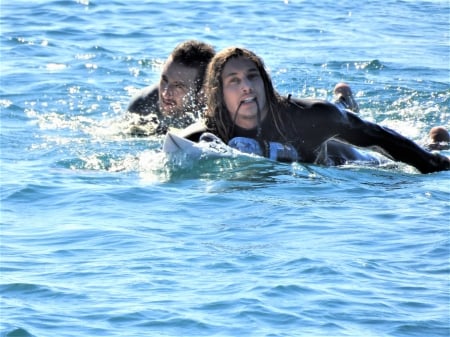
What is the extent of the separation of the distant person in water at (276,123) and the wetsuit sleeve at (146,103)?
1972 millimetres

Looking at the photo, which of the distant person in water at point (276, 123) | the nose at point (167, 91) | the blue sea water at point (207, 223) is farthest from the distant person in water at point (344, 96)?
the distant person in water at point (276, 123)

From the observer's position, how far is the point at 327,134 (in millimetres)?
9227

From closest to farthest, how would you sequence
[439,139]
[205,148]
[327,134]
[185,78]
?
[327,134] → [205,148] → [439,139] → [185,78]

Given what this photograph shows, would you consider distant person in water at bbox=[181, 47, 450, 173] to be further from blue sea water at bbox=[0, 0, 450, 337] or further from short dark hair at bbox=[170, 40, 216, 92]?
short dark hair at bbox=[170, 40, 216, 92]

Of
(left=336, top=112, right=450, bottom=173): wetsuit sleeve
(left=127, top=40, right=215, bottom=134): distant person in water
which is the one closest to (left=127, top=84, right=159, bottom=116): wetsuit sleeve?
(left=127, top=40, right=215, bottom=134): distant person in water

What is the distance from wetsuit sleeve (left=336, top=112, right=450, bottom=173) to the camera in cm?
905

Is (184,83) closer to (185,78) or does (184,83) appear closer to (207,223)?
(185,78)

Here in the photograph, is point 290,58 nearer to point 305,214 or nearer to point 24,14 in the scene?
point 24,14

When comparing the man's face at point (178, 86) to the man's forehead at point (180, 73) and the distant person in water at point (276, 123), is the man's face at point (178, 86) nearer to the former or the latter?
the man's forehead at point (180, 73)

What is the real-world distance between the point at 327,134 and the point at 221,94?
2.79 ft

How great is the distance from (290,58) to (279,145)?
6.13 meters

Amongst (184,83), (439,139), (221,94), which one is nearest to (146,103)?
(184,83)

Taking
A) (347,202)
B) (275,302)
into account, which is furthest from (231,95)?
(275,302)

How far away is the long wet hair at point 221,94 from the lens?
929cm
